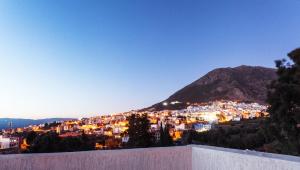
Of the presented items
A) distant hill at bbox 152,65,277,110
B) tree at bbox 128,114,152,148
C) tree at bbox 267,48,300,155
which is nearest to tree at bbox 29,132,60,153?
tree at bbox 128,114,152,148

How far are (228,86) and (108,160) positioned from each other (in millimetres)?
25658

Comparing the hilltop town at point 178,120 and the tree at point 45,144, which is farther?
the hilltop town at point 178,120

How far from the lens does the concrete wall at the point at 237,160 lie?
10.00ft

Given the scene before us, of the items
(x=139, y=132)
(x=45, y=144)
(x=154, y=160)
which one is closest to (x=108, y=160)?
(x=154, y=160)

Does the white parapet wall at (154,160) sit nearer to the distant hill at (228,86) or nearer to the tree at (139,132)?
the tree at (139,132)

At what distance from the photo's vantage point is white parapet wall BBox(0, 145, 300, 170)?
11.3 feet

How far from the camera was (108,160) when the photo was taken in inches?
164

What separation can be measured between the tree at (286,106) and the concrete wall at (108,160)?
16.3 feet

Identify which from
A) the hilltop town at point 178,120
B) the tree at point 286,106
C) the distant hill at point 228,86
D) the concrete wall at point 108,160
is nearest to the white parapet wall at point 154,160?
the concrete wall at point 108,160

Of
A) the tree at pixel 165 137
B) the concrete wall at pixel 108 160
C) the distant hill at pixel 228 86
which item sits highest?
the distant hill at pixel 228 86

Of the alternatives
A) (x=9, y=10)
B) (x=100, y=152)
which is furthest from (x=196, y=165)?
(x=9, y=10)

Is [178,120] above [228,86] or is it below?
below

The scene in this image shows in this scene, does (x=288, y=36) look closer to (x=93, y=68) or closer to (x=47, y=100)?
(x=93, y=68)

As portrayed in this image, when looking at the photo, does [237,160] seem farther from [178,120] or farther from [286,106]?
[178,120]
